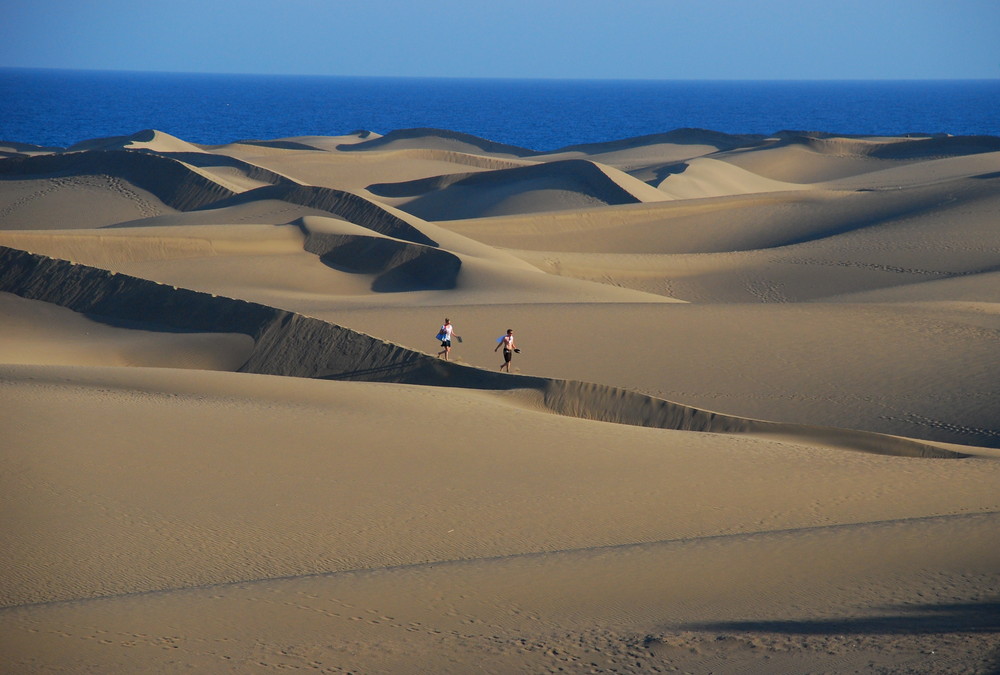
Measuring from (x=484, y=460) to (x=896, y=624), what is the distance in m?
4.67

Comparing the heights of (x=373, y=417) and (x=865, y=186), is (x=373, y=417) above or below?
below

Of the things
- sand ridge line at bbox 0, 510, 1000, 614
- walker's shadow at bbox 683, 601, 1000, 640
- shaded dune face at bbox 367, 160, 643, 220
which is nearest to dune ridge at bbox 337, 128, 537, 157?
shaded dune face at bbox 367, 160, 643, 220

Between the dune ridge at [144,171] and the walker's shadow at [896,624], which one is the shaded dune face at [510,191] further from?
the walker's shadow at [896,624]

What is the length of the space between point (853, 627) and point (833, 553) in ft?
4.16

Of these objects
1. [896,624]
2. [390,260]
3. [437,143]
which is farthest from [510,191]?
[896,624]

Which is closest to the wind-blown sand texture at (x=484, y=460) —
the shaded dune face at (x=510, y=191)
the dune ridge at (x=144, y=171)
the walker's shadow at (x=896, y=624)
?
the walker's shadow at (x=896, y=624)

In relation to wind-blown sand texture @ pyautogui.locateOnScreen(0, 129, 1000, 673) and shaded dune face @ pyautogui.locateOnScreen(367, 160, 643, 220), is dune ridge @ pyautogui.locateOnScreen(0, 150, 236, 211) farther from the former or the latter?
wind-blown sand texture @ pyautogui.locateOnScreen(0, 129, 1000, 673)

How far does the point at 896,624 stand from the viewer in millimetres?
6488

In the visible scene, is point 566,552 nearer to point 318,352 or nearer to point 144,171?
point 318,352

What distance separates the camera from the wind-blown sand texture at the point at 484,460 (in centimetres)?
640

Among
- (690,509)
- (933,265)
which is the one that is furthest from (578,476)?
(933,265)

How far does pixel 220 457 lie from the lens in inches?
390

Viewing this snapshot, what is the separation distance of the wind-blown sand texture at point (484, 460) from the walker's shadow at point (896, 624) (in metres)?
0.04

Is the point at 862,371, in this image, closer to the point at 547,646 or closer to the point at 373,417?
the point at 373,417
